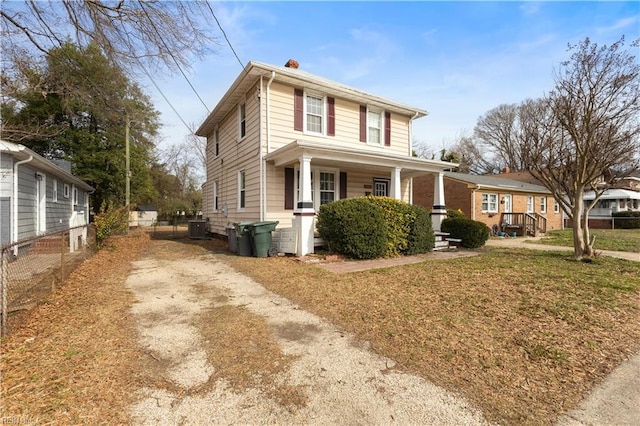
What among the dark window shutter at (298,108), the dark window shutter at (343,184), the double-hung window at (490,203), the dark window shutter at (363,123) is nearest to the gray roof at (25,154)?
the dark window shutter at (298,108)

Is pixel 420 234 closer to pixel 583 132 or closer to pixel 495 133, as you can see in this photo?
pixel 583 132

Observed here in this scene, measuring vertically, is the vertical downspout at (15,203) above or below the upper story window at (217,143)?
below

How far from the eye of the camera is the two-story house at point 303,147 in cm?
969

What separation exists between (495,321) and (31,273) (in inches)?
278

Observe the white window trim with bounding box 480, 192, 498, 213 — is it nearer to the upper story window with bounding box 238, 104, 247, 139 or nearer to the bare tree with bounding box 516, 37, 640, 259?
the bare tree with bounding box 516, 37, 640, 259

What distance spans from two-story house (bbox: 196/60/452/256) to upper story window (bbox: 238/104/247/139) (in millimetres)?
39

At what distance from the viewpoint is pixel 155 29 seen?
20.8 ft

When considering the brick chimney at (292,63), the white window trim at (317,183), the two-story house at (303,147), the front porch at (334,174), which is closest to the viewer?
the front porch at (334,174)

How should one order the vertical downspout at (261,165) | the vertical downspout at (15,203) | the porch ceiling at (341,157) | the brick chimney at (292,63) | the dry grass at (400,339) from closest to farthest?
the dry grass at (400,339) → the vertical downspout at (15,203) → the porch ceiling at (341,157) → the vertical downspout at (261,165) → the brick chimney at (292,63)

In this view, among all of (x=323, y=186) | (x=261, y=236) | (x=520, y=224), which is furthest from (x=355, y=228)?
(x=520, y=224)

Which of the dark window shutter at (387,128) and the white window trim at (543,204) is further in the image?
the white window trim at (543,204)

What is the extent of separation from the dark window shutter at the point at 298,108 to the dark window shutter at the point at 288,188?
159cm

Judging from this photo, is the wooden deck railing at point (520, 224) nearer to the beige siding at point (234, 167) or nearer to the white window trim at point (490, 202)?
the white window trim at point (490, 202)

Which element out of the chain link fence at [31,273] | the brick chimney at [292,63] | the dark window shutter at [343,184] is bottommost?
the chain link fence at [31,273]
